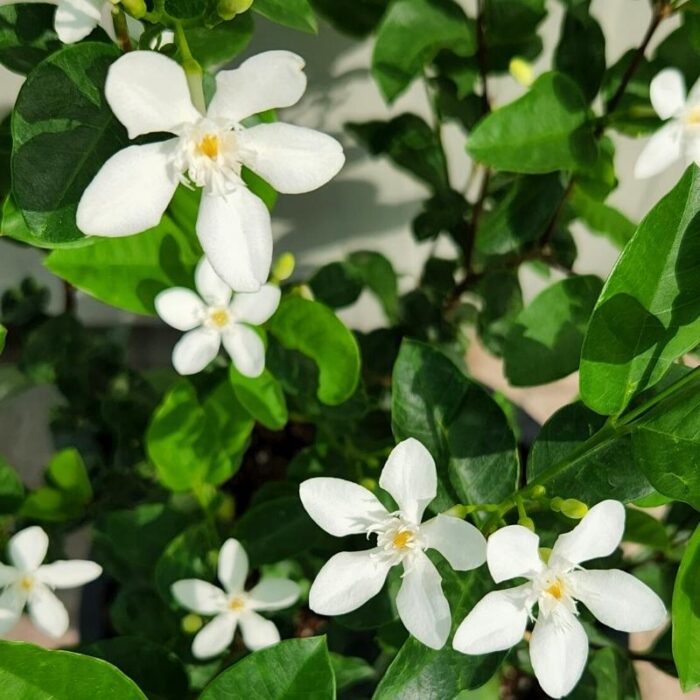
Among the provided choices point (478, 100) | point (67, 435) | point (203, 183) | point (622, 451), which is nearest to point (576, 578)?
point (622, 451)

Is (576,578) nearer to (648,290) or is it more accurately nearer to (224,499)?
(648,290)

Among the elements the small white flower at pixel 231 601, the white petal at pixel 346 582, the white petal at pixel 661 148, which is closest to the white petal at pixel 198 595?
the small white flower at pixel 231 601

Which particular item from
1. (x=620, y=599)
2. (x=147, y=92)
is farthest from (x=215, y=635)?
(x=147, y=92)

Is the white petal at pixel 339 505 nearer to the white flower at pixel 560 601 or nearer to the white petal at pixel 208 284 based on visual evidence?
the white flower at pixel 560 601

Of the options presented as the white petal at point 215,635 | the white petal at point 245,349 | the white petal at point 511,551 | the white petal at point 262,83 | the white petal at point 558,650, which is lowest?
the white petal at point 215,635

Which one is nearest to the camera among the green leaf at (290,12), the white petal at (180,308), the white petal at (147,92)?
the white petal at (147,92)

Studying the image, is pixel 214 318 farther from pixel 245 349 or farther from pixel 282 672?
pixel 282 672

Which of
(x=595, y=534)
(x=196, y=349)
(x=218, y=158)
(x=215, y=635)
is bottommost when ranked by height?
(x=215, y=635)

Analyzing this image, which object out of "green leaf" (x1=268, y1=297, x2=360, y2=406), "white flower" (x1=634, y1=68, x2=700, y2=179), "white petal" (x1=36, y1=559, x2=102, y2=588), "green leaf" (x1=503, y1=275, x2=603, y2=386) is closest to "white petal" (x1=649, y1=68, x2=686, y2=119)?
"white flower" (x1=634, y1=68, x2=700, y2=179)
